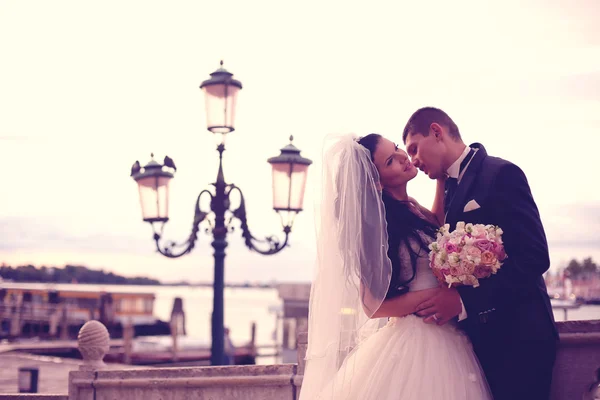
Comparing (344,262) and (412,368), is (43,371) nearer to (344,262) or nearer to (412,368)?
(344,262)

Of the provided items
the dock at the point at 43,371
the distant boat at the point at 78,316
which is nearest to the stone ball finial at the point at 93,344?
the dock at the point at 43,371

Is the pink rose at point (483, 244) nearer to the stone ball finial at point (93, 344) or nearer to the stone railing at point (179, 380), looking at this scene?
the stone railing at point (179, 380)

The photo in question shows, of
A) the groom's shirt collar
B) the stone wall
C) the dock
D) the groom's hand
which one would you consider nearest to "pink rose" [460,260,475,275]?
the groom's hand

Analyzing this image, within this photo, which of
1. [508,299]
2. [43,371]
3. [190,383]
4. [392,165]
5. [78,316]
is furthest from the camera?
[78,316]

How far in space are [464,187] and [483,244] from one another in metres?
0.47

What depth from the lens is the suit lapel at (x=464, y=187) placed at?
385cm

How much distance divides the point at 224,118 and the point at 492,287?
6435mm

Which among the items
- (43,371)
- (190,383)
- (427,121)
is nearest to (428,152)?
(427,121)

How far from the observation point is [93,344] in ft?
26.5

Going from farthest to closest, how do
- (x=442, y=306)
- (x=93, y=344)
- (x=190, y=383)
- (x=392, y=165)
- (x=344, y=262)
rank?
(x=93, y=344), (x=190, y=383), (x=392, y=165), (x=344, y=262), (x=442, y=306)

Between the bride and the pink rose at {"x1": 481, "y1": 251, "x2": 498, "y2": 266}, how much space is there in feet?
1.41

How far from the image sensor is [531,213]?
3.62m

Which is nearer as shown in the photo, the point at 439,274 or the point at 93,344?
the point at 439,274

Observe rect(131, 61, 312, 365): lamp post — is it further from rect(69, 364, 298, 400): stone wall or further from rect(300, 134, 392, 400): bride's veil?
rect(300, 134, 392, 400): bride's veil
